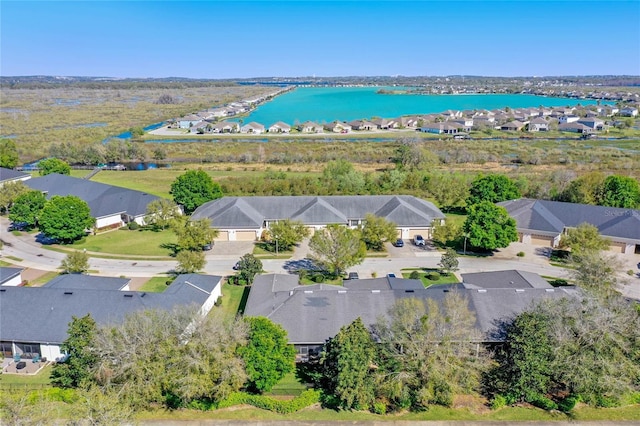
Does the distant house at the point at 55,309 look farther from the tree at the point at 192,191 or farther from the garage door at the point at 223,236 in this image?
the tree at the point at 192,191

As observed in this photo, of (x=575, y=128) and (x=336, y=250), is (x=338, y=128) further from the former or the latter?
(x=336, y=250)

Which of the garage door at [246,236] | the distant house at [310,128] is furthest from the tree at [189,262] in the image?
the distant house at [310,128]

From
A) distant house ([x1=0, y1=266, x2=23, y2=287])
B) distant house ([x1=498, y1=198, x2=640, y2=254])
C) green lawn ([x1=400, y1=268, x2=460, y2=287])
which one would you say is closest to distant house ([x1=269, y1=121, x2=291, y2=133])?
distant house ([x1=498, y1=198, x2=640, y2=254])

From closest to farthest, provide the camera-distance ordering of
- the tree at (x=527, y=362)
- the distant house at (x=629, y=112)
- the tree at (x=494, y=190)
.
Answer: the tree at (x=527, y=362)
the tree at (x=494, y=190)
the distant house at (x=629, y=112)

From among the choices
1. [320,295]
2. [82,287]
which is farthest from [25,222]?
[320,295]

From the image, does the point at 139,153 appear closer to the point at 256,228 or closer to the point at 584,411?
the point at 256,228

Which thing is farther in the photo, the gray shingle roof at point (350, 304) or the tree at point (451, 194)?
the tree at point (451, 194)

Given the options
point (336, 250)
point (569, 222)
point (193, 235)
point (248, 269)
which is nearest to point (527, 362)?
point (336, 250)
